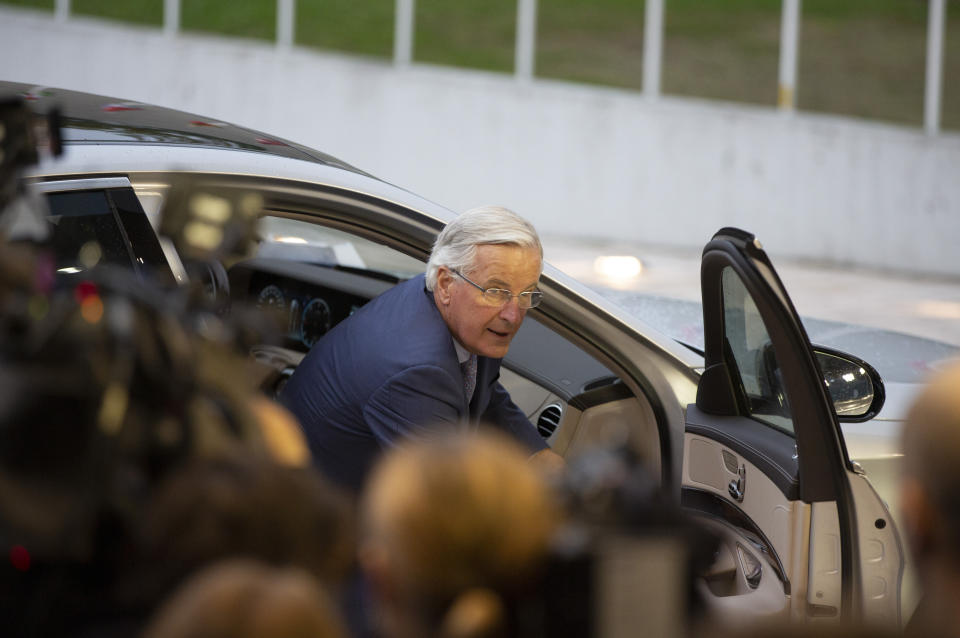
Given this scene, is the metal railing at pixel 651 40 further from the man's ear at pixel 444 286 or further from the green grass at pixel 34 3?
the man's ear at pixel 444 286

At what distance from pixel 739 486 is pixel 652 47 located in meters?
9.49

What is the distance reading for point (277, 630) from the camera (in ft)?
3.33

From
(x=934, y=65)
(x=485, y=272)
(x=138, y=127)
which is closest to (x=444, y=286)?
(x=485, y=272)

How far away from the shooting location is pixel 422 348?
A: 9.62ft

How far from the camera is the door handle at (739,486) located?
9.66ft

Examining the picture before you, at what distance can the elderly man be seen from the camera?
9.44 ft

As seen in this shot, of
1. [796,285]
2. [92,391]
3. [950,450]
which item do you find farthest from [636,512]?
[796,285]

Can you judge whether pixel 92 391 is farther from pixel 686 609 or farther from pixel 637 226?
pixel 637 226

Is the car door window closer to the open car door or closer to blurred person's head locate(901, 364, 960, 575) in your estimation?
the open car door

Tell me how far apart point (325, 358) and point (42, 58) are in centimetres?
959

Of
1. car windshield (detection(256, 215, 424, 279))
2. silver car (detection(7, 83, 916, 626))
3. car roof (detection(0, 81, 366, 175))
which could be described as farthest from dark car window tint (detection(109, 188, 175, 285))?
car windshield (detection(256, 215, 424, 279))

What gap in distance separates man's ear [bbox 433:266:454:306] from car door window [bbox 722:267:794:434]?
28.4 inches

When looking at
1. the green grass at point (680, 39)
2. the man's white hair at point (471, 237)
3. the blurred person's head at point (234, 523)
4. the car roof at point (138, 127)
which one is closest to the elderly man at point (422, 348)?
the man's white hair at point (471, 237)

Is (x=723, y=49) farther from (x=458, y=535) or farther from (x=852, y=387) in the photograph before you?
(x=458, y=535)
